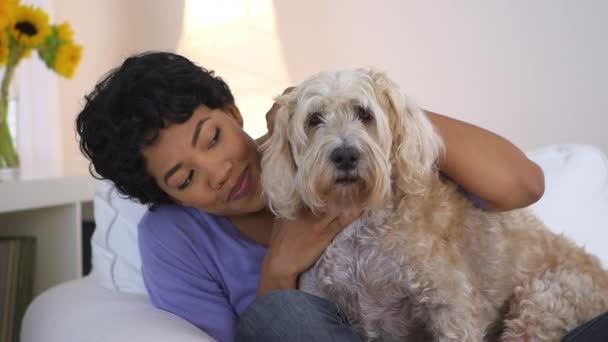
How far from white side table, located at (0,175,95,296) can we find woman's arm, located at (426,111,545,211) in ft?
5.53

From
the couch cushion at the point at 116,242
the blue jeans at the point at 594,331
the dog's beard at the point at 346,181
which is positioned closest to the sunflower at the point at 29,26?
the couch cushion at the point at 116,242

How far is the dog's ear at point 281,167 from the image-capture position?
1.60 meters

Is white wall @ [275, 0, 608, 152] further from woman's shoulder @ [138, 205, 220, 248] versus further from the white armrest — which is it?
the white armrest

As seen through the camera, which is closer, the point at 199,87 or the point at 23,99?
the point at 199,87

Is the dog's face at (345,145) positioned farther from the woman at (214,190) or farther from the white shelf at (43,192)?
the white shelf at (43,192)

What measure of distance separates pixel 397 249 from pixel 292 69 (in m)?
2.27

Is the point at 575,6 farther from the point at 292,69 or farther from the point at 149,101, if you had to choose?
the point at 149,101

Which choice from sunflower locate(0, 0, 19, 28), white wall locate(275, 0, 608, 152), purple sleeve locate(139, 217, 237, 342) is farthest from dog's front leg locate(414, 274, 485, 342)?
white wall locate(275, 0, 608, 152)

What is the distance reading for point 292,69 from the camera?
3717 millimetres

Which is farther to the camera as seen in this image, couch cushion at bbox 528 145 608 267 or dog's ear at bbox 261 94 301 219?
couch cushion at bbox 528 145 608 267

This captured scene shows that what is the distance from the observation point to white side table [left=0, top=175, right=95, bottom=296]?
8.98ft

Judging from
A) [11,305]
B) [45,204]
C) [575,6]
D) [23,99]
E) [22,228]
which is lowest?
[11,305]

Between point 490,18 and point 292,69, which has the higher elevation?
point 490,18

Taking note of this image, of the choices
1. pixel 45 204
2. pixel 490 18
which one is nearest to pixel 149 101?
pixel 45 204
